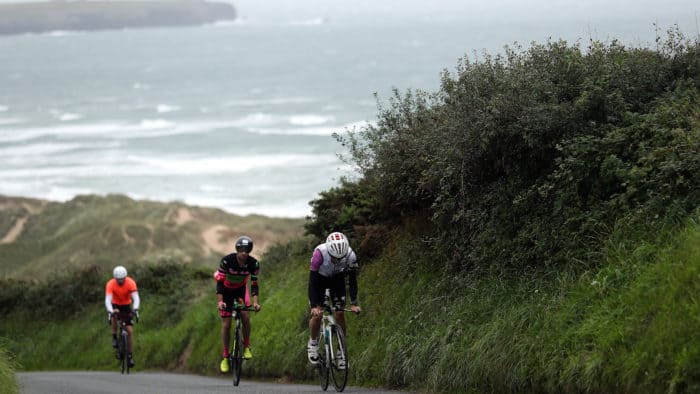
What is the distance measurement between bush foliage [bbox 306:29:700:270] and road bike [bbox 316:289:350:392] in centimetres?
195

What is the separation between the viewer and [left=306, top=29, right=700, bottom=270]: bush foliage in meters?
11.4

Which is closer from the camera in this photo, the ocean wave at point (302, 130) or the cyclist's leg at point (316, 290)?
the cyclist's leg at point (316, 290)

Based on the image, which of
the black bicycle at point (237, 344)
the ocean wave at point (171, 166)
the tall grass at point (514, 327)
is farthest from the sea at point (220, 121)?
the black bicycle at point (237, 344)

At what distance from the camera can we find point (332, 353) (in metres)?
12.4

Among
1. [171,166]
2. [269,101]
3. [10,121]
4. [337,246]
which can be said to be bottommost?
[337,246]

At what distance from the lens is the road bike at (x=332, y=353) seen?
12336mm

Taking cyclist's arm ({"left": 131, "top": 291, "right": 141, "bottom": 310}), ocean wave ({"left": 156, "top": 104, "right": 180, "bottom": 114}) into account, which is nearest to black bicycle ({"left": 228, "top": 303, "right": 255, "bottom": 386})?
cyclist's arm ({"left": 131, "top": 291, "right": 141, "bottom": 310})

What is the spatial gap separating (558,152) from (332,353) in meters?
3.78

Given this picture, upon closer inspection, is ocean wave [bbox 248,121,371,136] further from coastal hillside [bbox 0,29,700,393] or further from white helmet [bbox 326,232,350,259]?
white helmet [bbox 326,232,350,259]

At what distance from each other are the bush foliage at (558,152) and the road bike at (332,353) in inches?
76.8

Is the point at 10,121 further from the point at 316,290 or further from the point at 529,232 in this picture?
the point at 529,232

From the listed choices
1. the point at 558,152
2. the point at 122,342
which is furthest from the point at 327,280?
the point at 122,342

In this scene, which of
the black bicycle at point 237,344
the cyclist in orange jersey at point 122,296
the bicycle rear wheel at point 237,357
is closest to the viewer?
the black bicycle at point 237,344

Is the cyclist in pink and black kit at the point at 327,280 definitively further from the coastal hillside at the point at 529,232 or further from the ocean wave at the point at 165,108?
the ocean wave at the point at 165,108
